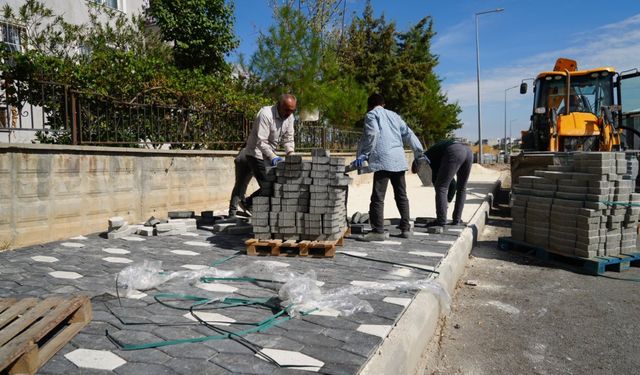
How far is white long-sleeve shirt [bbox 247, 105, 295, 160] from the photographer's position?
6.28 metres

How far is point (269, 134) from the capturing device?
642 centimetres

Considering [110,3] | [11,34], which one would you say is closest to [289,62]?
[110,3]

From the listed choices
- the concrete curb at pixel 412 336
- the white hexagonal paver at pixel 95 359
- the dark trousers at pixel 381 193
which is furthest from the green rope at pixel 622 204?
the white hexagonal paver at pixel 95 359

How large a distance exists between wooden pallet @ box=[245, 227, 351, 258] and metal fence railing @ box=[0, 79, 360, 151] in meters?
3.41

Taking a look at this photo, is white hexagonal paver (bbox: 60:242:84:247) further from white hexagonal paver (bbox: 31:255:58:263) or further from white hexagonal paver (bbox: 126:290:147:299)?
white hexagonal paver (bbox: 126:290:147:299)

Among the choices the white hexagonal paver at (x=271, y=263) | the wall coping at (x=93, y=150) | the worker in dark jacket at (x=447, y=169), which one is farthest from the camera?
the worker in dark jacket at (x=447, y=169)

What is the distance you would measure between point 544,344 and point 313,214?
9.28 feet

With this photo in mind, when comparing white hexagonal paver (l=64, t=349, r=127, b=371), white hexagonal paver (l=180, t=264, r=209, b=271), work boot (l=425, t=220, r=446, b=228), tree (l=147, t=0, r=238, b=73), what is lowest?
white hexagonal paver (l=64, t=349, r=127, b=371)

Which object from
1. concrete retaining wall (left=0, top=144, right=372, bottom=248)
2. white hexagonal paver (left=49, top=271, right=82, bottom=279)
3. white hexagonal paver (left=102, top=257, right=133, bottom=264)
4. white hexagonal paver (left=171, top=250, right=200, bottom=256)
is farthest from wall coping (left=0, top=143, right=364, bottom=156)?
white hexagonal paver (left=171, top=250, right=200, bottom=256)

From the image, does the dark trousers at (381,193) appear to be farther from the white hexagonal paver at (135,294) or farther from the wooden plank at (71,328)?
the wooden plank at (71,328)

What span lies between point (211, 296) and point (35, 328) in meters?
1.35

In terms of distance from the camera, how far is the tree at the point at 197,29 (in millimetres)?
14633

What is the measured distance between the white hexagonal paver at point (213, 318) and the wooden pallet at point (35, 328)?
73 cm

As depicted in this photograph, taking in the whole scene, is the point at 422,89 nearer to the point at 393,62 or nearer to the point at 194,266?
the point at 393,62
